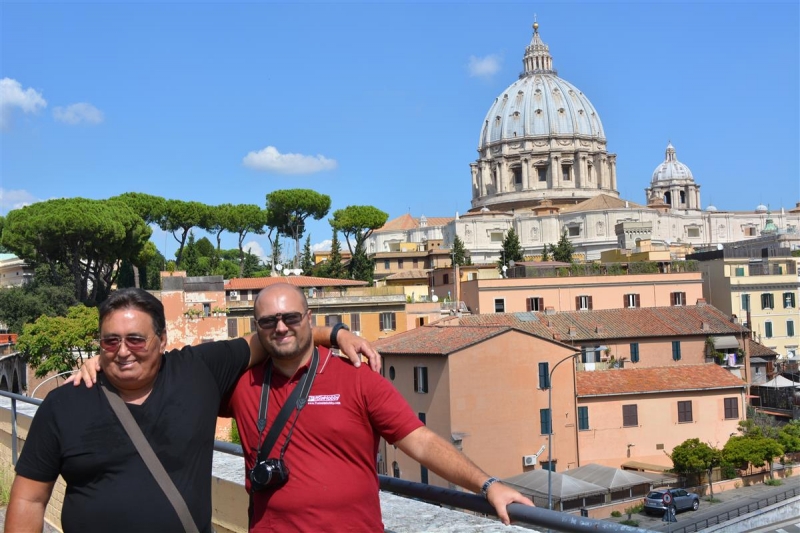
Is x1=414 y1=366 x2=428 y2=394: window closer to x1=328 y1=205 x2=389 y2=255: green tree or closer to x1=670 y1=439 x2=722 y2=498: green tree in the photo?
x1=670 y1=439 x2=722 y2=498: green tree

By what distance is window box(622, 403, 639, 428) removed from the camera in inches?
1066

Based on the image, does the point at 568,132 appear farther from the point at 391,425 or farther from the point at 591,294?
the point at 391,425

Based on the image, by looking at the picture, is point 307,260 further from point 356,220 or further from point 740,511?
point 740,511

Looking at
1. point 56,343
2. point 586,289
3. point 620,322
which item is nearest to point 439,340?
point 620,322

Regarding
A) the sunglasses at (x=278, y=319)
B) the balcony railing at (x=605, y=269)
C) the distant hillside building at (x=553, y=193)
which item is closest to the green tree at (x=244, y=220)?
the distant hillside building at (x=553, y=193)

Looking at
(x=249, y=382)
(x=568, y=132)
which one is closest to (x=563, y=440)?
(x=249, y=382)

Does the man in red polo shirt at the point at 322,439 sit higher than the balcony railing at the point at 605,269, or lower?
lower

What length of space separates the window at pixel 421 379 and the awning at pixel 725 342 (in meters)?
12.5

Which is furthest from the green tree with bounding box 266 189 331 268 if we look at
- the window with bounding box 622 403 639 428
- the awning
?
the window with bounding box 622 403 639 428

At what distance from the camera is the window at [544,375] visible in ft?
84.1

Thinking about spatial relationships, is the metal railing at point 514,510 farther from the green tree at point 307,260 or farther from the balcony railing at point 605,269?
the green tree at point 307,260

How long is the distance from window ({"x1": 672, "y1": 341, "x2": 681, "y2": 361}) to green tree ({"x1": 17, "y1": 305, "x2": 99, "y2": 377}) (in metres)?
19.9

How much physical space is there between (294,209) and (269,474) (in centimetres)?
6827

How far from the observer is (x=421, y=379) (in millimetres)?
25328
